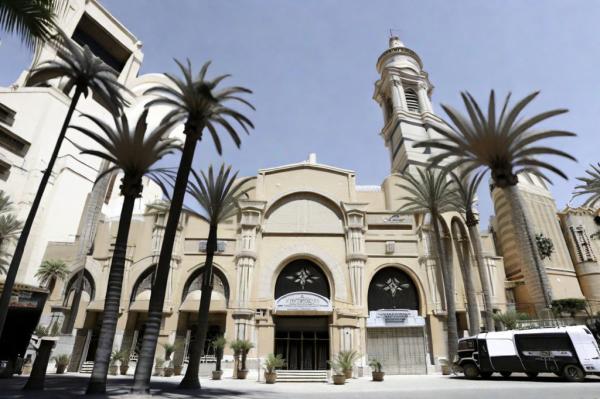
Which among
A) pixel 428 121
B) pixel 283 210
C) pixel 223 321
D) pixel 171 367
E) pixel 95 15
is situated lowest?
pixel 171 367

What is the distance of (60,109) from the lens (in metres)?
A: 45.1

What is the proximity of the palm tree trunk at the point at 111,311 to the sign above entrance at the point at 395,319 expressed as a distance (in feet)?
69.2

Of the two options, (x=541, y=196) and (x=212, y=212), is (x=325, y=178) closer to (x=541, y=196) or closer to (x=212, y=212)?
(x=212, y=212)

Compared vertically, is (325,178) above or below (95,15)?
below

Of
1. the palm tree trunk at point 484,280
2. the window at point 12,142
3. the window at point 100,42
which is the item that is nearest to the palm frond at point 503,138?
the palm tree trunk at point 484,280

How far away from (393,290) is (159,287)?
22866 millimetres

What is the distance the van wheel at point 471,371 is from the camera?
20.6 meters

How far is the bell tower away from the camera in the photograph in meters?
43.5

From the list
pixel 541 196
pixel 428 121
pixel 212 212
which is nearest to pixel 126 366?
pixel 212 212

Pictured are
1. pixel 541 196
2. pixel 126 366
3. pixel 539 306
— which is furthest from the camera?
pixel 541 196

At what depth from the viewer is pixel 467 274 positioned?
2930 centimetres

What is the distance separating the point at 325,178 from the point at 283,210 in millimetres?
5413

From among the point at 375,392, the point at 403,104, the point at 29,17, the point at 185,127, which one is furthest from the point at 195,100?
the point at 403,104

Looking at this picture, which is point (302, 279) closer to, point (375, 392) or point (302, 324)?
point (302, 324)
